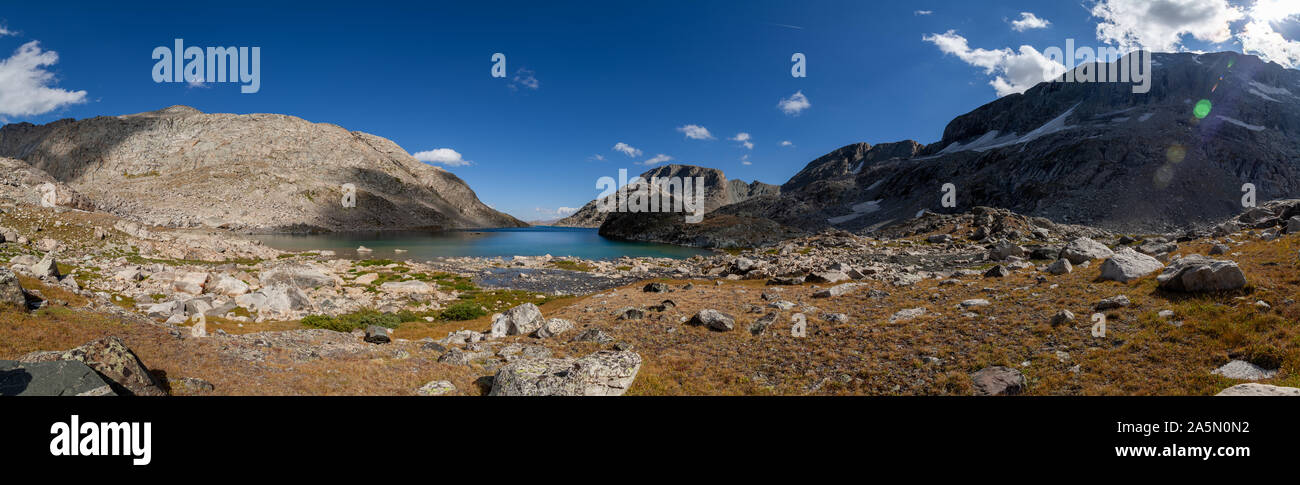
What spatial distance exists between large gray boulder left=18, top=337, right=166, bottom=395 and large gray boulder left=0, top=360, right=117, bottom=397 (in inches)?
58.4

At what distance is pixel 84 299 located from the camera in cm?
1878

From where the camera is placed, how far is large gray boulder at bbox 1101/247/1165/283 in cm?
1898

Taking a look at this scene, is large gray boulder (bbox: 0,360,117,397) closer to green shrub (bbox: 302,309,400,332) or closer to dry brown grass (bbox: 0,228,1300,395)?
dry brown grass (bbox: 0,228,1300,395)

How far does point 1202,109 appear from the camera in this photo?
153500 mm

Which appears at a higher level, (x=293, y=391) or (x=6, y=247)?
(x=6, y=247)

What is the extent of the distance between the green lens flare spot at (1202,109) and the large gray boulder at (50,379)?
248m

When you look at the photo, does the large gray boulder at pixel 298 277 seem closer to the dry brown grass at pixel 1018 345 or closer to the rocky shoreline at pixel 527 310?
the rocky shoreline at pixel 527 310

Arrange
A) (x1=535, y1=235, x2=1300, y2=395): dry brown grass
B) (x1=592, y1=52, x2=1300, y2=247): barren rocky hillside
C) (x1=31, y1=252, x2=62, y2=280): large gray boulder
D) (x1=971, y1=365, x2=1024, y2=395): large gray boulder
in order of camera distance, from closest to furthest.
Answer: (x1=535, y1=235, x2=1300, y2=395): dry brown grass
(x1=971, y1=365, x2=1024, y2=395): large gray boulder
(x1=31, y1=252, x2=62, y2=280): large gray boulder
(x1=592, y1=52, x2=1300, y2=247): barren rocky hillside

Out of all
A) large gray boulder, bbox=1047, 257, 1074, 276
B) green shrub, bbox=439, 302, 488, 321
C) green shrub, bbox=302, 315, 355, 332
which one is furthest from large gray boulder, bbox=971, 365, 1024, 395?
green shrub, bbox=439, 302, 488, 321

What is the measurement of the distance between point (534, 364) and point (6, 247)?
56.5m
